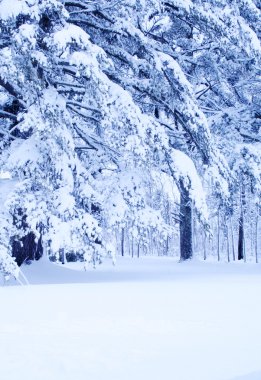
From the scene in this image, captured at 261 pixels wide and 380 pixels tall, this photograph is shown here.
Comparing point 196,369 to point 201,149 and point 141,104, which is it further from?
point 141,104

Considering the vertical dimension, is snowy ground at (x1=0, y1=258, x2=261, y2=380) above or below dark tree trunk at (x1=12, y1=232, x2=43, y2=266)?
below

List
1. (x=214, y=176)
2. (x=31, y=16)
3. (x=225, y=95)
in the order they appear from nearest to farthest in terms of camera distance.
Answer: (x=31, y=16)
(x=214, y=176)
(x=225, y=95)

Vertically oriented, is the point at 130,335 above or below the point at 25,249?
below

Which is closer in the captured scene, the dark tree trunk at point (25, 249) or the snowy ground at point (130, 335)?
the snowy ground at point (130, 335)

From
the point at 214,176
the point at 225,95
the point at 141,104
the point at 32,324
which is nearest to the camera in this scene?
the point at 32,324

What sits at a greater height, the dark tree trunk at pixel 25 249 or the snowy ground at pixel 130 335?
the dark tree trunk at pixel 25 249

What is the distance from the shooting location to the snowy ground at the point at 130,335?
3.15m

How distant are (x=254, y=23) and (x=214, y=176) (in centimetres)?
446

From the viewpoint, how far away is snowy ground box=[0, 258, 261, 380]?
315cm

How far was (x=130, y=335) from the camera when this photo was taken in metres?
4.06

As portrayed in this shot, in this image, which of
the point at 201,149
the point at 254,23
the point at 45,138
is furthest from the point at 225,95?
the point at 45,138

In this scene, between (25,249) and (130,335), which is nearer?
(130,335)

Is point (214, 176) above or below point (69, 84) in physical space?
below

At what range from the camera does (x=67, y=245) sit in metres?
A: 7.59
